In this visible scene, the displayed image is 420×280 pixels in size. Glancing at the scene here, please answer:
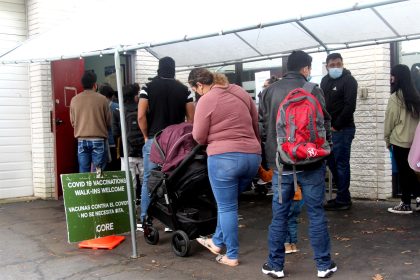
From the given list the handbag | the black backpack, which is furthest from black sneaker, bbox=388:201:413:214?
the black backpack

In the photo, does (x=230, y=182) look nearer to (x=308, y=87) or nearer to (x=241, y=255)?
(x=241, y=255)

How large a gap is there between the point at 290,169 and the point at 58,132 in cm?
554

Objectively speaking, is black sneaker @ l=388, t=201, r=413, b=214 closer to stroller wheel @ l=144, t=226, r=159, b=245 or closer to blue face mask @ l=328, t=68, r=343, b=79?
blue face mask @ l=328, t=68, r=343, b=79

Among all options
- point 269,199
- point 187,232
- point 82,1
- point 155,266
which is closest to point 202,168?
point 187,232

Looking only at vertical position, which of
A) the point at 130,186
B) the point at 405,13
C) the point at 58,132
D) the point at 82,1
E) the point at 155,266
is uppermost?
the point at 82,1

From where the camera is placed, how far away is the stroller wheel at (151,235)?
559cm

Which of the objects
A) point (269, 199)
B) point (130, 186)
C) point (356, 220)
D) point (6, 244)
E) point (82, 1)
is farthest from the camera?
point (82, 1)

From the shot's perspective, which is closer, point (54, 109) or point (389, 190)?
point (389, 190)

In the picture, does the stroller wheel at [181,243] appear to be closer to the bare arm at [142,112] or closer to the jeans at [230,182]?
the jeans at [230,182]

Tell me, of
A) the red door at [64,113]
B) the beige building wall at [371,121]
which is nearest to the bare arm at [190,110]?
the beige building wall at [371,121]

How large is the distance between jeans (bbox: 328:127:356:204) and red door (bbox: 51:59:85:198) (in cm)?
460

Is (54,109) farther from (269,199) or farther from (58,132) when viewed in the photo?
(269,199)

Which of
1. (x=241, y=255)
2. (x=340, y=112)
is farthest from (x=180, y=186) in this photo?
(x=340, y=112)

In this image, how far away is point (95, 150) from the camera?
21.4 ft
